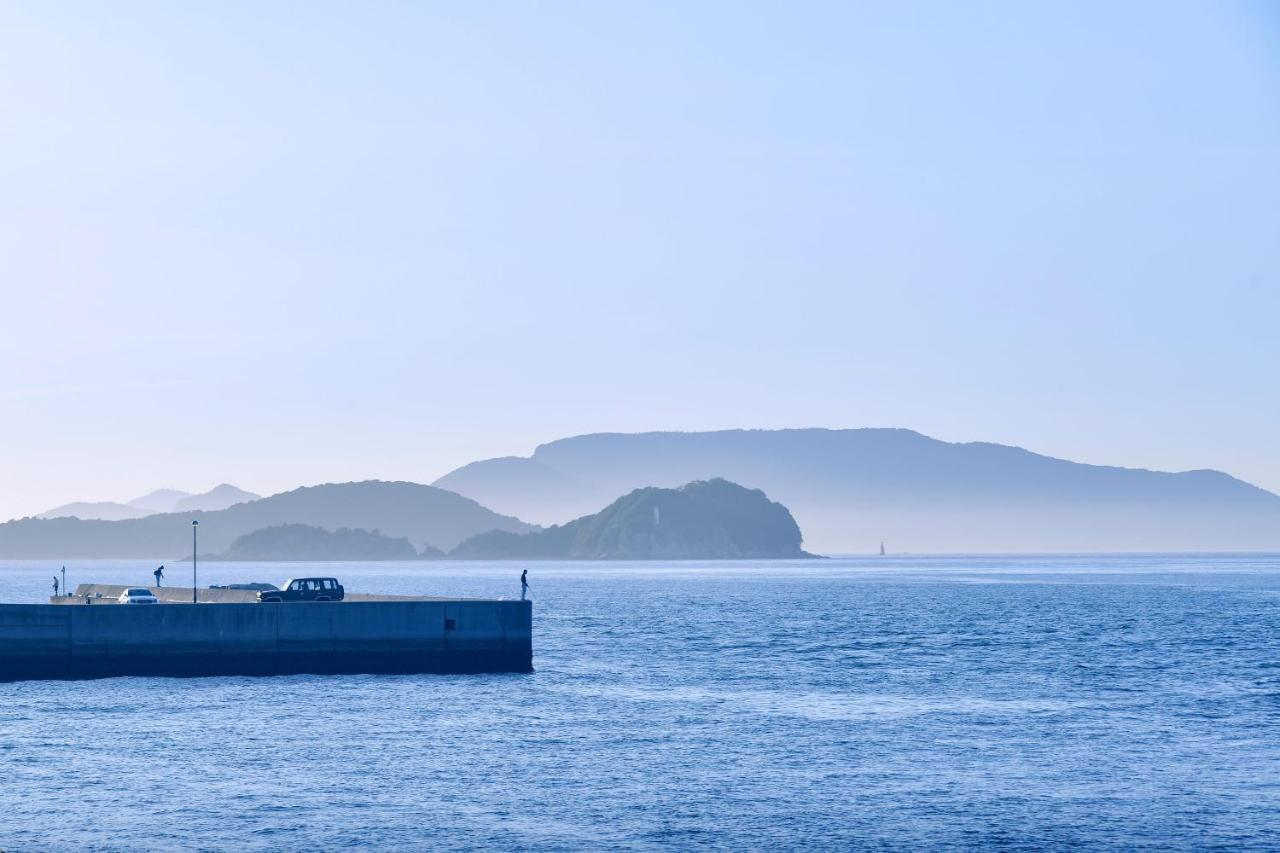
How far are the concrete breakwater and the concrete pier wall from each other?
0.04 metres

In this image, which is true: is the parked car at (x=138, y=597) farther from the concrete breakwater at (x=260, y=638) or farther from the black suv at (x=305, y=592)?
the concrete breakwater at (x=260, y=638)

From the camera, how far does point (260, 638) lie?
66.1 meters

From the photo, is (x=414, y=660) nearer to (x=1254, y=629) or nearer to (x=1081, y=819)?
(x=1081, y=819)

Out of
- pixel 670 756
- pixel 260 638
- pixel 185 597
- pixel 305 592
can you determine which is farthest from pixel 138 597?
pixel 670 756

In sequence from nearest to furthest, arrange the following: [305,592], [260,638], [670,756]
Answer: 1. [670,756]
2. [260,638]
3. [305,592]

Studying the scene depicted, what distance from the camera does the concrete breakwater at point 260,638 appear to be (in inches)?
2527

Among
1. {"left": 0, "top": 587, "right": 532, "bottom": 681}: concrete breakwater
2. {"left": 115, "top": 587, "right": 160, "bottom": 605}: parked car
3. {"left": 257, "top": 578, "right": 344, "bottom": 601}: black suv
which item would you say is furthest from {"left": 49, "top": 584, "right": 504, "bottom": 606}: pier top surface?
{"left": 0, "top": 587, "right": 532, "bottom": 681}: concrete breakwater

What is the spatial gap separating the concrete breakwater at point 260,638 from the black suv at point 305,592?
7516 millimetres

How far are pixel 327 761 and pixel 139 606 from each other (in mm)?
23409

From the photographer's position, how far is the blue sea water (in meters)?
35.8

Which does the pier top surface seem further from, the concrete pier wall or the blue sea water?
the blue sea water

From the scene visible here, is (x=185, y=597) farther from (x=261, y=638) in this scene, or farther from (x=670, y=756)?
(x=670, y=756)

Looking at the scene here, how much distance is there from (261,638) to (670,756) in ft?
83.9

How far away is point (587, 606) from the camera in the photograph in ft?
506
